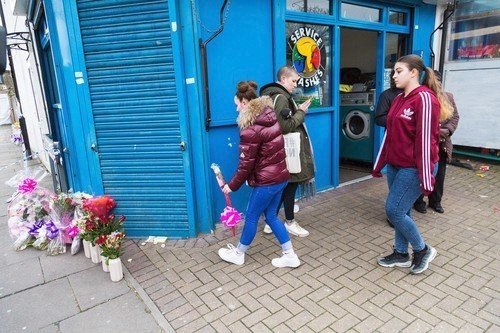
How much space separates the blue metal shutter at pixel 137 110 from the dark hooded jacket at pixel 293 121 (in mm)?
1027

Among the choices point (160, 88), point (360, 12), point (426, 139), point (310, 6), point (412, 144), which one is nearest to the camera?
point (426, 139)

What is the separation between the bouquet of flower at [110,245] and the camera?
10.2ft

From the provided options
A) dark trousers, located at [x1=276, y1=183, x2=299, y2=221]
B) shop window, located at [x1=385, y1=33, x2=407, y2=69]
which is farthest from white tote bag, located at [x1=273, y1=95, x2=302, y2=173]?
shop window, located at [x1=385, y1=33, x2=407, y2=69]

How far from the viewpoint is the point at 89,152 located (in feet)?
12.3

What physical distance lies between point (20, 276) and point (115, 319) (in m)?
1.43

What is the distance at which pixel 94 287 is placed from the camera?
10.1ft

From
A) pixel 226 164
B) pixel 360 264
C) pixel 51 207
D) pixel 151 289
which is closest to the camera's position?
pixel 151 289

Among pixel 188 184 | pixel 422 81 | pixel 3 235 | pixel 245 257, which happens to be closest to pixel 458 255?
pixel 422 81

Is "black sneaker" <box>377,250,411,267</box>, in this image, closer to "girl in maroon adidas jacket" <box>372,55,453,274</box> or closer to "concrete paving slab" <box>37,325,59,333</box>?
"girl in maroon adidas jacket" <box>372,55,453,274</box>

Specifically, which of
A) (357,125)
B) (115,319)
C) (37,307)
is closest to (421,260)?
(115,319)

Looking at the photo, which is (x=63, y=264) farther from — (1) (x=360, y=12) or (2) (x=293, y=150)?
(1) (x=360, y=12)

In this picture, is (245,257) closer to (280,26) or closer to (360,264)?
(360,264)

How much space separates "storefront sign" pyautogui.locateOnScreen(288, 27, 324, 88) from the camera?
457 centimetres

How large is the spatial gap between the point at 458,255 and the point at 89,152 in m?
3.90
